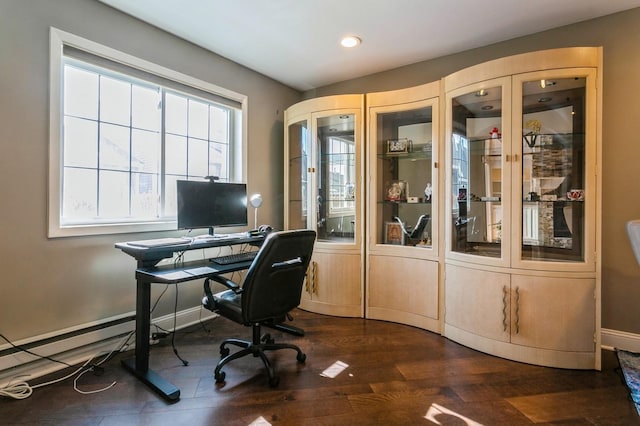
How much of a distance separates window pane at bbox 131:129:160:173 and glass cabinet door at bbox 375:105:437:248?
Answer: 2.00 meters

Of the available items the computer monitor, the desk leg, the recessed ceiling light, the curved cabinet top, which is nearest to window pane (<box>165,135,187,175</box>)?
the computer monitor

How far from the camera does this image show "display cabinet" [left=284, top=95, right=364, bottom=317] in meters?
3.21

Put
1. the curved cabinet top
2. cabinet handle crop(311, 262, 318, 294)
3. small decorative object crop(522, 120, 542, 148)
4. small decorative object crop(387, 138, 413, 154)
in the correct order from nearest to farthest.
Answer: the curved cabinet top < small decorative object crop(522, 120, 542, 148) < small decorative object crop(387, 138, 413, 154) < cabinet handle crop(311, 262, 318, 294)

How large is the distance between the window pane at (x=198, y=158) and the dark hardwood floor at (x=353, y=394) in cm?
155

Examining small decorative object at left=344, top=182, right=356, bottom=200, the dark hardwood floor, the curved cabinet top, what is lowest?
the dark hardwood floor

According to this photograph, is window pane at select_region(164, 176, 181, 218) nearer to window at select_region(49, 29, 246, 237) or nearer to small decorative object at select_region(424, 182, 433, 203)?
window at select_region(49, 29, 246, 237)

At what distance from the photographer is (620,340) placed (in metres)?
2.42

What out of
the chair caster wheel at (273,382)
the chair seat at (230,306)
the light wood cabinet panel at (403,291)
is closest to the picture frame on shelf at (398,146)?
the light wood cabinet panel at (403,291)

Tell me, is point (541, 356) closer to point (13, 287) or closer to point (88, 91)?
point (13, 287)

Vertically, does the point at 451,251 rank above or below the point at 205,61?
below

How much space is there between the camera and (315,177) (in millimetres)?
3355

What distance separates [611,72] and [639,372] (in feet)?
6.89

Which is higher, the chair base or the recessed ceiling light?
the recessed ceiling light

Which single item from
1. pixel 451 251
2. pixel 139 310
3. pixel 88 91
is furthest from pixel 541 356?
pixel 88 91
